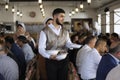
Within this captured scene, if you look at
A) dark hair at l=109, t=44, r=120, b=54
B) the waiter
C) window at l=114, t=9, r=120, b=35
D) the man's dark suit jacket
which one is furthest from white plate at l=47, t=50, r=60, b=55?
window at l=114, t=9, r=120, b=35

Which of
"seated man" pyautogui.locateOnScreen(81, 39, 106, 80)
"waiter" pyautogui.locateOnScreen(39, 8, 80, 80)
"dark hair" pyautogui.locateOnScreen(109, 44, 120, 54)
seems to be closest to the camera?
"dark hair" pyautogui.locateOnScreen(109, 44, 120, 54)


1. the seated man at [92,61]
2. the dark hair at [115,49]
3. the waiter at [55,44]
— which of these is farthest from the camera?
the seated man at [92,61]

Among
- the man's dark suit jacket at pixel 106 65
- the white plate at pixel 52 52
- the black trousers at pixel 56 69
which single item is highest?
the white plate at pixel 52 52

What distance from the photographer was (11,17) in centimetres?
2170

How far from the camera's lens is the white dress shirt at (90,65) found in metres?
3.87

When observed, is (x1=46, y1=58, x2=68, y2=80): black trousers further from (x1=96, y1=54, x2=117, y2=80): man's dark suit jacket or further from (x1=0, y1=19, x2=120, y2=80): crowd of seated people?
(x1=96, y1=54, x2=117, y2=80): man's dark suit jacket

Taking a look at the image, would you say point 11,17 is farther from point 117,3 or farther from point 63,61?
point 63,61

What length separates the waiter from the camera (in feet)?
11.0

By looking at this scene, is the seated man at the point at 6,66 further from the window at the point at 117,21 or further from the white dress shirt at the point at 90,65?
the window at the point at 117,21

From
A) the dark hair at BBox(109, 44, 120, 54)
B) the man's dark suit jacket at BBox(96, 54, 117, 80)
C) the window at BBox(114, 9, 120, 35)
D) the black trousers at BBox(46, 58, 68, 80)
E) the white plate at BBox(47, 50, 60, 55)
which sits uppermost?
the dark hair at BBox(109, 44, 120, 54)

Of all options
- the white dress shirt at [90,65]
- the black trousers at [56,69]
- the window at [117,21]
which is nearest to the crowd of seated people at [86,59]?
the white dress shirt at [90,65]

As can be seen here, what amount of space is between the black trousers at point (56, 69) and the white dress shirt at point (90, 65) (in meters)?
0.57

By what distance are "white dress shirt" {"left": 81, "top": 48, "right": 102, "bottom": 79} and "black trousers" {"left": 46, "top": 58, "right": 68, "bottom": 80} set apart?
1.86ft

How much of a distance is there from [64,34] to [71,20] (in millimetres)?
21262
